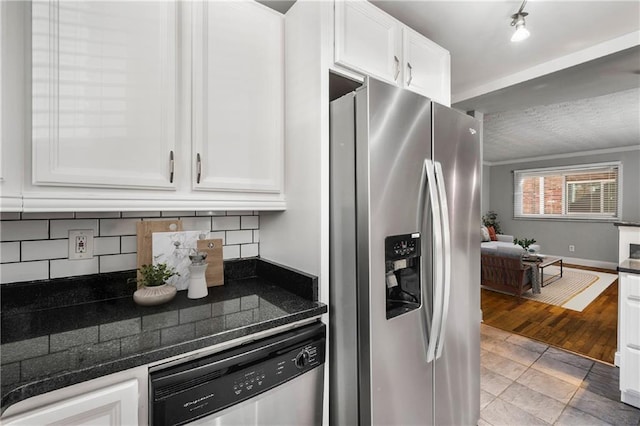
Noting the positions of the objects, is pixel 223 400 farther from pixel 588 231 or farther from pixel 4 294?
pixel 588 231

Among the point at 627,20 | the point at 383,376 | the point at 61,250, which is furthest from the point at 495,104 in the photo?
the point at 61,250

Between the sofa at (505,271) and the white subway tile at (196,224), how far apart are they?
4209 mm

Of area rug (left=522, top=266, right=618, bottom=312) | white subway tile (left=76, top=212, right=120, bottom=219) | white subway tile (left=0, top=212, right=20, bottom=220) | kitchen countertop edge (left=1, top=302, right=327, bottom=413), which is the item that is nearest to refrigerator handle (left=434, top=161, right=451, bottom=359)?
kitchen countertop edge (left=1, top=302, right=327, bottom=413)

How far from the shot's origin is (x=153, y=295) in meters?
1.20

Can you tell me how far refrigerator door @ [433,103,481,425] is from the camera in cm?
141

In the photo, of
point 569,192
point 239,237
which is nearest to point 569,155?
point 569,192

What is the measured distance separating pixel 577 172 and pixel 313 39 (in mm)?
8036

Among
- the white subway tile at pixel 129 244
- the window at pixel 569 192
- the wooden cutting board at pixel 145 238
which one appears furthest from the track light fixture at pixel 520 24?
the window at pixel 569 192

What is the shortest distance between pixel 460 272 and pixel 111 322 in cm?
154

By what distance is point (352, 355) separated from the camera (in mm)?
1187

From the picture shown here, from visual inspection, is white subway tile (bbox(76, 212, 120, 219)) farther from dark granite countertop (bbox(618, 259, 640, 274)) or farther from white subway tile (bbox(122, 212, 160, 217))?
dark granite countertop (bbox(618, 259, 640, 274))

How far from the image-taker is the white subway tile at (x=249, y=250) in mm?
1681

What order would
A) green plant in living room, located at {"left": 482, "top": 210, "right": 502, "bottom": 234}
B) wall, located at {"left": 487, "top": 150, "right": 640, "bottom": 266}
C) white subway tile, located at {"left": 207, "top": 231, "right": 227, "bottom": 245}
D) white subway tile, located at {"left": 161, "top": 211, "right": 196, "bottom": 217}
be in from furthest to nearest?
green plant in living room, located at {"left": 482, "top": 210, "right": 502, "bottom": 234} < wall, located at {"left": 487, "top": 150, "right": 640, "bottom": 266} < white subway tile, located at {"left": 207, "top": 231, "right": 227, "bottom": 245} < white subway tile, located at {"left": 161, "top": 211, "right": 196, "bottom": 217}

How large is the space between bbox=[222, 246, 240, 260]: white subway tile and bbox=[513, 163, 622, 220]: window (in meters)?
8.02
